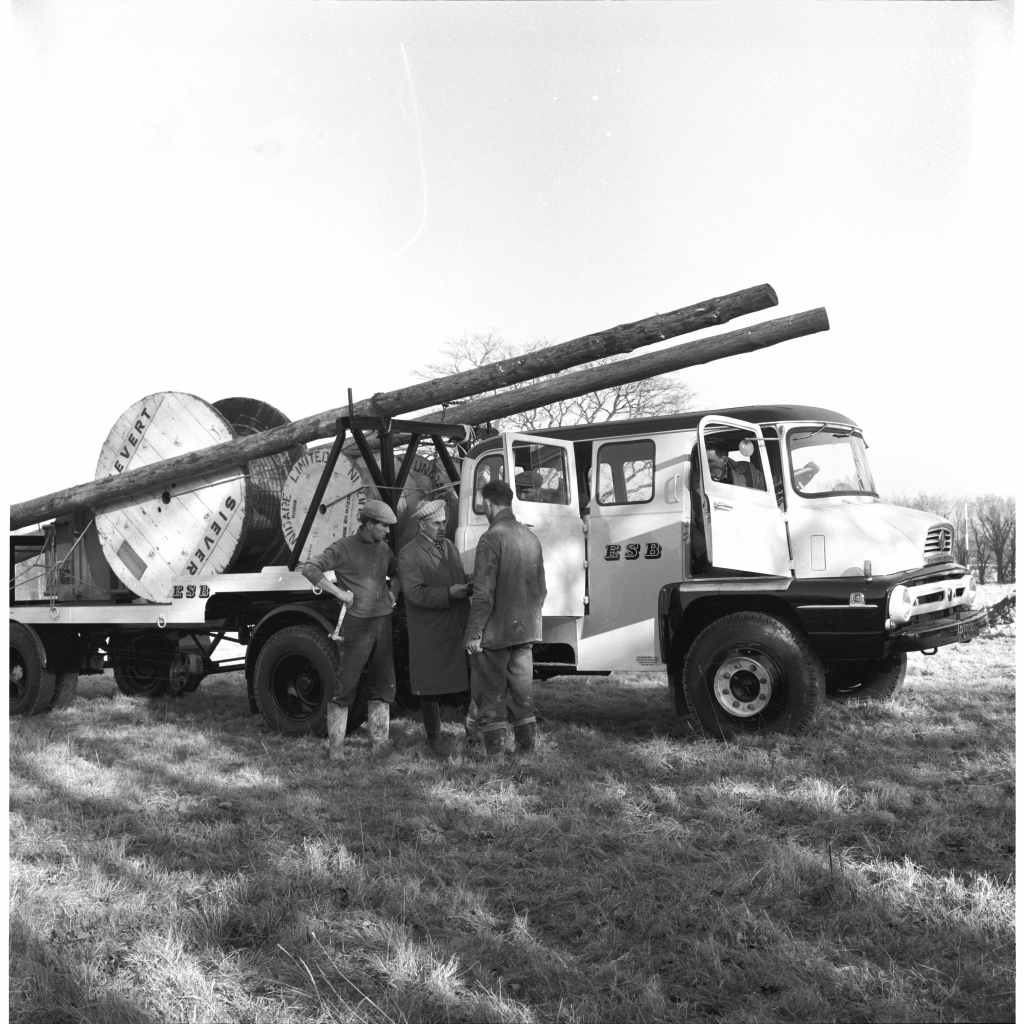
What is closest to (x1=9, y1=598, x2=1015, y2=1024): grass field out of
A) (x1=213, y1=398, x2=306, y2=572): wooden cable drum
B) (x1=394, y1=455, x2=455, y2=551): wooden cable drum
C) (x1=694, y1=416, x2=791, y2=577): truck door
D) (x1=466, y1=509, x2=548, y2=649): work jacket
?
(x1=466, y1=509, x2=548, y2=649): work jacket

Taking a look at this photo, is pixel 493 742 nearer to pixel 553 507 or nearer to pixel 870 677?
pixel 553 507

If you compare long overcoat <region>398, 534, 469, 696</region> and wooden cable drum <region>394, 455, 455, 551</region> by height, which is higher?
wooden cable drum <region>394, 455, 455, 551</region>

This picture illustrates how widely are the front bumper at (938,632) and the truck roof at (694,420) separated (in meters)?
1.66

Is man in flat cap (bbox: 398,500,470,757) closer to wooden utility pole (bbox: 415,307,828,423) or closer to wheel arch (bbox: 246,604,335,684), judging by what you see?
wheel arch (bbox: 246,604,335,684)

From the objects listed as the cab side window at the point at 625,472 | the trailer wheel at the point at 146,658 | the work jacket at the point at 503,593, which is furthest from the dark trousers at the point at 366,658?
the trailer wheel at the point at 146,658

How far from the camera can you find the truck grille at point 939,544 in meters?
7.81

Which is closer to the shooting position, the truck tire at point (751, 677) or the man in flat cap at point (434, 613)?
the truck tire at point (751, 677)

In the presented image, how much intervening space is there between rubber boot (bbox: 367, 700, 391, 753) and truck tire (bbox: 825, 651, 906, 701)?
143 inches

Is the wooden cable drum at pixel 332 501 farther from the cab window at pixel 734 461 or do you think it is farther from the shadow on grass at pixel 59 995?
the shadow on grass at pixel 59 995

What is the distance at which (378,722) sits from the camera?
7.83 meters

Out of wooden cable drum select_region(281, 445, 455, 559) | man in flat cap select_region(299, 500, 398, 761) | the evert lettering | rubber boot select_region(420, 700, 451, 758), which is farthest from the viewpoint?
the evert lettering

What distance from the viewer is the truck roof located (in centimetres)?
808

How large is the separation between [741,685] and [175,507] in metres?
5.05

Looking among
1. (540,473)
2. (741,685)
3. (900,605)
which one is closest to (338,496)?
(540,473)
